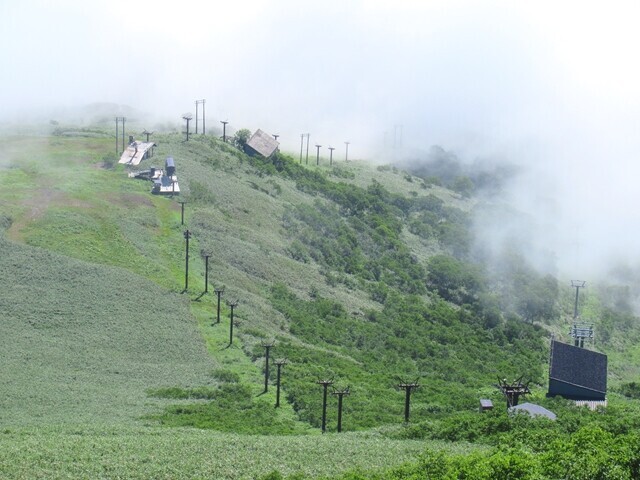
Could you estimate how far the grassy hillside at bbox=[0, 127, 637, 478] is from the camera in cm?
6112

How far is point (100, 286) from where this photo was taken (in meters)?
88.9

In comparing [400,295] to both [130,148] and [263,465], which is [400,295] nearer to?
[130,148]

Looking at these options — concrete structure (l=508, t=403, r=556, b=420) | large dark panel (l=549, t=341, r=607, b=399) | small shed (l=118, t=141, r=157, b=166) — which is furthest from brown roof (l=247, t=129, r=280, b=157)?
concrete structure (l=508, t=403, r=556, b=420)

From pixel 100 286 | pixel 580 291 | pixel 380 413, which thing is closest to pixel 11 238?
pixel 100 286

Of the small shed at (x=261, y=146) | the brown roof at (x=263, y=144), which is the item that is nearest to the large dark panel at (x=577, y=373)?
the small shed at (x=261, y=146)

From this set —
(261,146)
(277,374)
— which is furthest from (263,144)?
(277,374)

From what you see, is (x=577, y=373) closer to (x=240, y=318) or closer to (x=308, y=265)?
(x=240, y=318)

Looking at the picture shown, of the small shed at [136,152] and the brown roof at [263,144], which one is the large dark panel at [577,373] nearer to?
the small shed at [136,152]

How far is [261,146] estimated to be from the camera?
14438 cm

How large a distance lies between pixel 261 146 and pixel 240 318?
186 feet

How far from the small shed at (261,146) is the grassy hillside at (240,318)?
2.24 m

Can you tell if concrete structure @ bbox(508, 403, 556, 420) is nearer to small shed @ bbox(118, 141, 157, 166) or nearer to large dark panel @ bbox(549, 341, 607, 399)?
large dark panel @ bbox(549, 341, 607, 399)

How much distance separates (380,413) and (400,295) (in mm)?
41965

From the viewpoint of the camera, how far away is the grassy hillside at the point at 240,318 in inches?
2406
